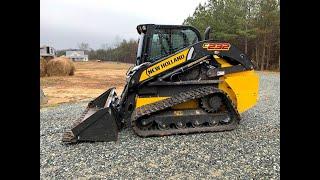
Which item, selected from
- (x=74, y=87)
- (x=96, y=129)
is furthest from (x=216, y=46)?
(x=74, y=87)

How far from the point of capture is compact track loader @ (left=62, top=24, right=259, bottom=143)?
21.8ft

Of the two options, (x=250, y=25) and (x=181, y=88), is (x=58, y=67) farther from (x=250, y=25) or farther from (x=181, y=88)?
(x=181, y=88)

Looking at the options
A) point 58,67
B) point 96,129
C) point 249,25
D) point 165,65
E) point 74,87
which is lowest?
point 96,129

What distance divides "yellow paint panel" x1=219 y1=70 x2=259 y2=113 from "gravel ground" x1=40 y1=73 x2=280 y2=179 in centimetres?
52

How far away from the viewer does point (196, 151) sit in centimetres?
545

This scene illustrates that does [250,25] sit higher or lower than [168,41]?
higher

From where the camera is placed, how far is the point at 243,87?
7230 millimetres

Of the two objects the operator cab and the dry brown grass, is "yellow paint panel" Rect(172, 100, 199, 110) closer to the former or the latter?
the operator cab

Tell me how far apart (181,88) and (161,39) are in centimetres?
123

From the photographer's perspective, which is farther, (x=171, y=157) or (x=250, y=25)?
(x=250, y=25)

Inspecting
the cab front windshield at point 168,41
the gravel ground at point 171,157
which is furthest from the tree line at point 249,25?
the gravel ground at point 171,157

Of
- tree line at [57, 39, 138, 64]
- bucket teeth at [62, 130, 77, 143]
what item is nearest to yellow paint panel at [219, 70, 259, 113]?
bucket teeth at [62, 130, 77, 143]
